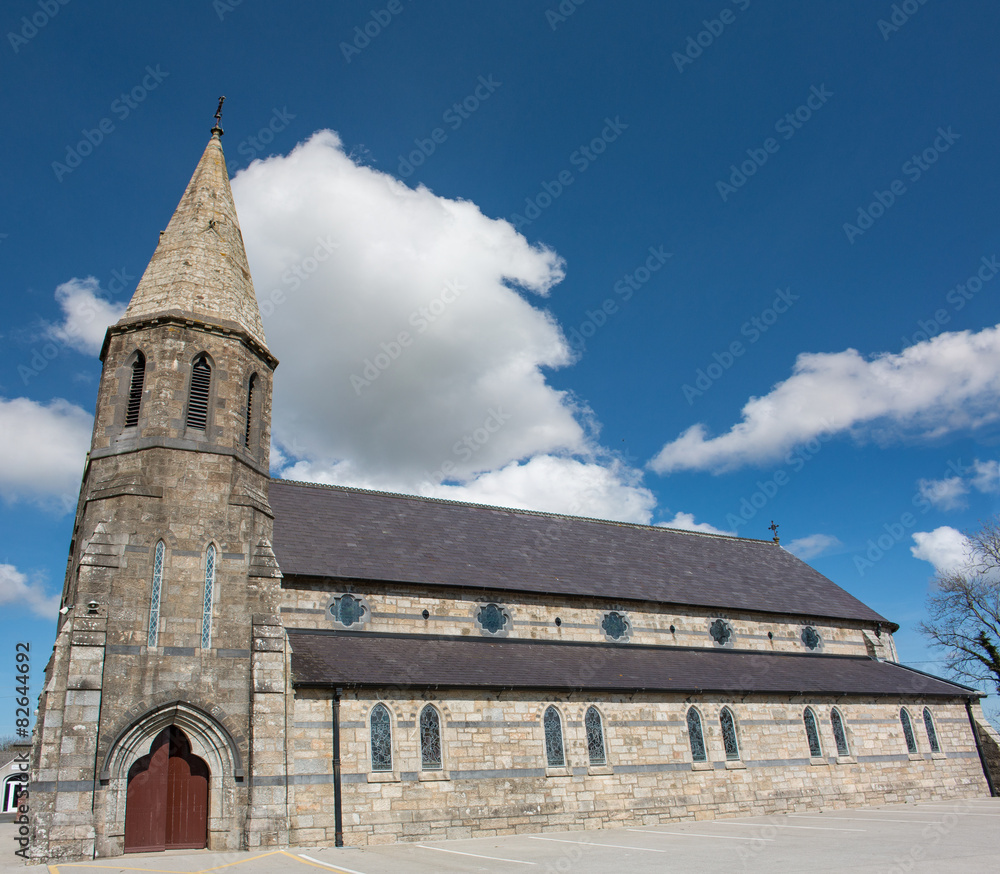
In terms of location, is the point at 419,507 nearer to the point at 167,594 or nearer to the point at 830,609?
the point at 167,594

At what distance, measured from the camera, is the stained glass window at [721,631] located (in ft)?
90.9

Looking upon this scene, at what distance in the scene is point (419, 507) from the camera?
28.3m

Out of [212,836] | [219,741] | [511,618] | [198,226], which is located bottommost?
[212,836]

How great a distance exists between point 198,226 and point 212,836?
1666 centimetres

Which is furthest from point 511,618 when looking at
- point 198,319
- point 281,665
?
point 198,319

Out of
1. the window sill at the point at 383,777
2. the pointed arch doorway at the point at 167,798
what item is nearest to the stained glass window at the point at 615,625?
the window sill at the point at 383,777

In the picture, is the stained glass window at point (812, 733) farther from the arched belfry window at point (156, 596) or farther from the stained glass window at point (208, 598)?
the arched belfry window at point (156, 596)

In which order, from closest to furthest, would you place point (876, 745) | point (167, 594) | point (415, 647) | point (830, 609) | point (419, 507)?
point (167, 594) → point (415, 647) → point (876, 745) → point (419, 507) → point (830, 609)

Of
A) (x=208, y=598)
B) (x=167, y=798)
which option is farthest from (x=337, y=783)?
(x=208, y=598)

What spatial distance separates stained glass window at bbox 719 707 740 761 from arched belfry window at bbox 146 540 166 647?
17382 millimetres

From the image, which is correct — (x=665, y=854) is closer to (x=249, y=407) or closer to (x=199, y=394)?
(x=249, y=407)

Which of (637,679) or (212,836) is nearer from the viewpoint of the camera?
(212,836)

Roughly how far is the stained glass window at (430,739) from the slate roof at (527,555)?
4420 millimetres

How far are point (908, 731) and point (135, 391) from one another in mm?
29184
